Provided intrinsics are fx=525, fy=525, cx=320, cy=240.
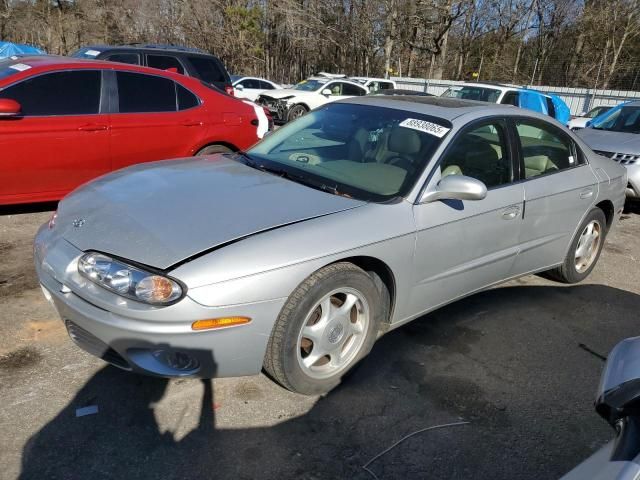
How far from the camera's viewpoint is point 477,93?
12750mm

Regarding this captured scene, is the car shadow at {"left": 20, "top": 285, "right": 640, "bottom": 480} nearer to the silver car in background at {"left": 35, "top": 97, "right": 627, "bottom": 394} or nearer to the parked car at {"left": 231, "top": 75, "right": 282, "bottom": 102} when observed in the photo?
the silver car in background at {"left": 35, "top": 97, "right": 627, "bottom": 394}

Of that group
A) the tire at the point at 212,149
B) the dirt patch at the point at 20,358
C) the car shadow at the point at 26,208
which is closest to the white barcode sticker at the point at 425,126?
the dirt patch at the point at 20,358

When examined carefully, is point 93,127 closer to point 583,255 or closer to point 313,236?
point 313,236

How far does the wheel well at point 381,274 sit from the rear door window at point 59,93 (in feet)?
11.8

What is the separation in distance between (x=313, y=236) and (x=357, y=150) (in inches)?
44.3

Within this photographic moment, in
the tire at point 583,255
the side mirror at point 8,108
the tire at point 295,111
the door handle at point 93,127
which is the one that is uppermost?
the side mirror at point 8,108

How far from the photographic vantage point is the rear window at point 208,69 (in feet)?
31.9

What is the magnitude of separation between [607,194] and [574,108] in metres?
20.6

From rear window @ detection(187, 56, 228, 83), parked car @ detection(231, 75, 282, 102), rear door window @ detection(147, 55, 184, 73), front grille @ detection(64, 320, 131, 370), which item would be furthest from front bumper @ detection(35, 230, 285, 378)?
parked car @ detection(231, 75, 282, 102)

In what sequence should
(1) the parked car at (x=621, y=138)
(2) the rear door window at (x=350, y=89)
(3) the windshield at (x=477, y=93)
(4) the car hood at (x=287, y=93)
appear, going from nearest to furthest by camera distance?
(1) the parked car at (x=621, y=138) < (3) the windshield at (x=477, y=93) < (4) the car hood at (x=287, y=93) < (2) the rear door window at (x=350, y=89)

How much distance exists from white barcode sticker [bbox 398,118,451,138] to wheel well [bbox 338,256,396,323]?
96 cm

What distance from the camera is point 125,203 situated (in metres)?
2.82

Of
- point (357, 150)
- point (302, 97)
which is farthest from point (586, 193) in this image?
point (302, 97)

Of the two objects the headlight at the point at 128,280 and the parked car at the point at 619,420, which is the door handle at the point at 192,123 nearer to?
the headlight at the point at 128,280
